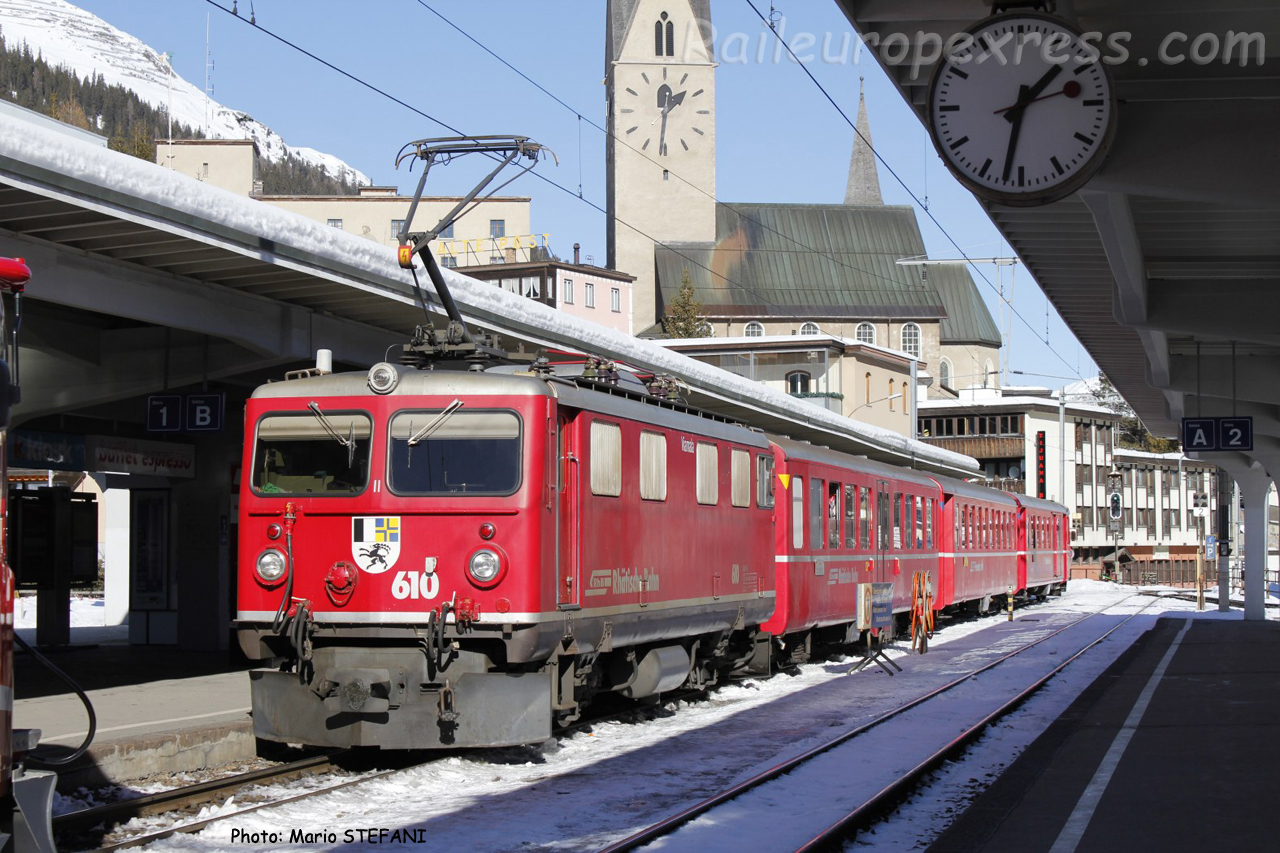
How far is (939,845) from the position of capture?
919 cm

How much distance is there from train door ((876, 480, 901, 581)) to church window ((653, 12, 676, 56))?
80121 millimetres

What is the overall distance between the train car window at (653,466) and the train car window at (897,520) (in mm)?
11566

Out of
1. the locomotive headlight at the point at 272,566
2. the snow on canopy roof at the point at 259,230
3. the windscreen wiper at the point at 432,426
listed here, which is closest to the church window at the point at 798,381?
the snow on canopy roof at the point at 259,230

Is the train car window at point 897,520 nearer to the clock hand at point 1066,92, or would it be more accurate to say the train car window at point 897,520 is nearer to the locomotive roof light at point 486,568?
the locomotive roof light at point 486,568

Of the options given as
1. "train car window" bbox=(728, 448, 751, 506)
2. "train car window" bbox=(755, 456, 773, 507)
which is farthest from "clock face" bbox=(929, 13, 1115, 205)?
"train car window" bbox=(755, 456, 773, 507)

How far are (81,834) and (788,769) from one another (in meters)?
5.33

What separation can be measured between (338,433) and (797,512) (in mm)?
8892

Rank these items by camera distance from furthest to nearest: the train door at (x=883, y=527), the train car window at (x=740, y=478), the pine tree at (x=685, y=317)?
1. the pine tree at (x=685, y=317)
2. the train door at (x=883, y=527)
3. the train car window at (x=740, y=478)

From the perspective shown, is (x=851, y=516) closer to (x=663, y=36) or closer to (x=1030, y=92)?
(x=1030, y=92)

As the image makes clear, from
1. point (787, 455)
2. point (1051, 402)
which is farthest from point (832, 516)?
point (1051, 402)

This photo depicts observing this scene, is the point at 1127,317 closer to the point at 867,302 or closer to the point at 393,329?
the point at 393,329

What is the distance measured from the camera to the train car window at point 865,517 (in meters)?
22.8

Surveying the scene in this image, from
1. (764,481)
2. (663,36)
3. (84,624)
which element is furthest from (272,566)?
(663,36)

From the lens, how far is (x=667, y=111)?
328ft
